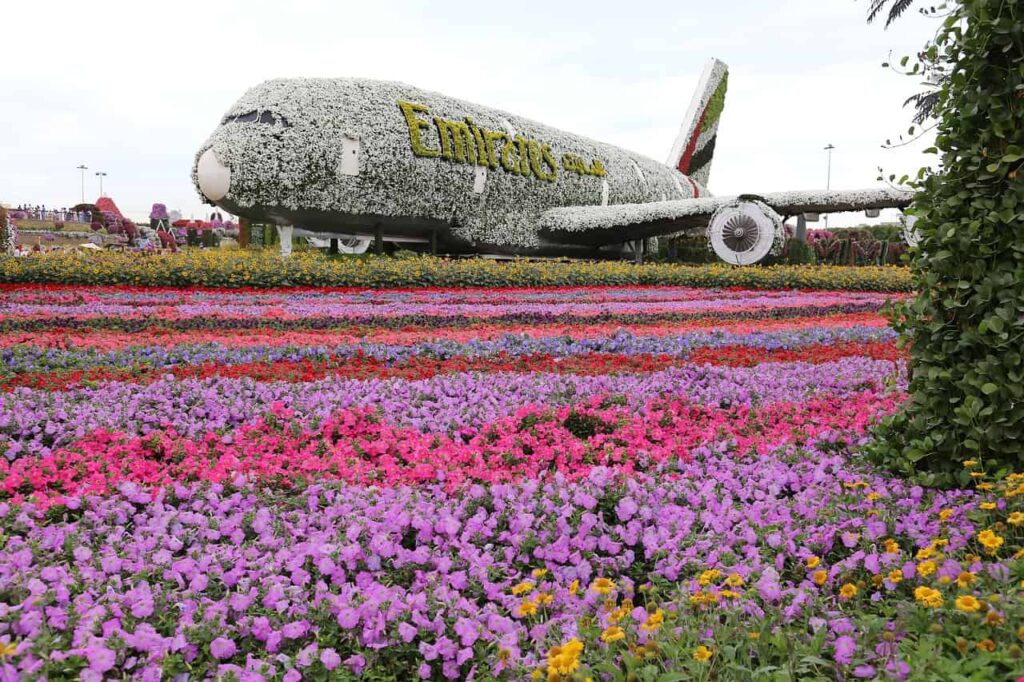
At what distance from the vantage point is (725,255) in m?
21.9

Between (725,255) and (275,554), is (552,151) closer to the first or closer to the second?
(725,255)

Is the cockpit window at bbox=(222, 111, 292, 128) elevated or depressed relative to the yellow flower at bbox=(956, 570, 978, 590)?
elevated

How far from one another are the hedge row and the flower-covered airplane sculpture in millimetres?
1658

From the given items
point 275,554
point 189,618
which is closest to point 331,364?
point 275,554

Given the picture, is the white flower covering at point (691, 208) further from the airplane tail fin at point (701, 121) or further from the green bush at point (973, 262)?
the green bush at point (973, 262)

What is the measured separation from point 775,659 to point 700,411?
2.90 metres

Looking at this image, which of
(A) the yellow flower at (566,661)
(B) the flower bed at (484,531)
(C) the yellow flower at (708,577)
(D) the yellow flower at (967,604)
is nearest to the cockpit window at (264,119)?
(B) the flower bed at (484,531)

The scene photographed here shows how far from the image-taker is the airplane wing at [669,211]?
871 inches

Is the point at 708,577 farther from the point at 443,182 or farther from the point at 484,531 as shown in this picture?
the point at 443,182

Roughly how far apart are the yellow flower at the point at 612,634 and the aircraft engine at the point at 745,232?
2077cm

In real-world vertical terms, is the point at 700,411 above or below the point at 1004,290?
below

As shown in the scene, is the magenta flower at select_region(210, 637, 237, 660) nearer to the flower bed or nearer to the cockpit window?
the flower bed

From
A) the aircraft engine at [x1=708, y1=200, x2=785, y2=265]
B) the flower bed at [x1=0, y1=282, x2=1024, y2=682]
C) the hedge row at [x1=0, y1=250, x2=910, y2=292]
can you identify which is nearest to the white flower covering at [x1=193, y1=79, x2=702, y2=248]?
the hedge row at [x1=0, y1=250, x2=910, y2=292]

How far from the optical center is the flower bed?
1.98 m
